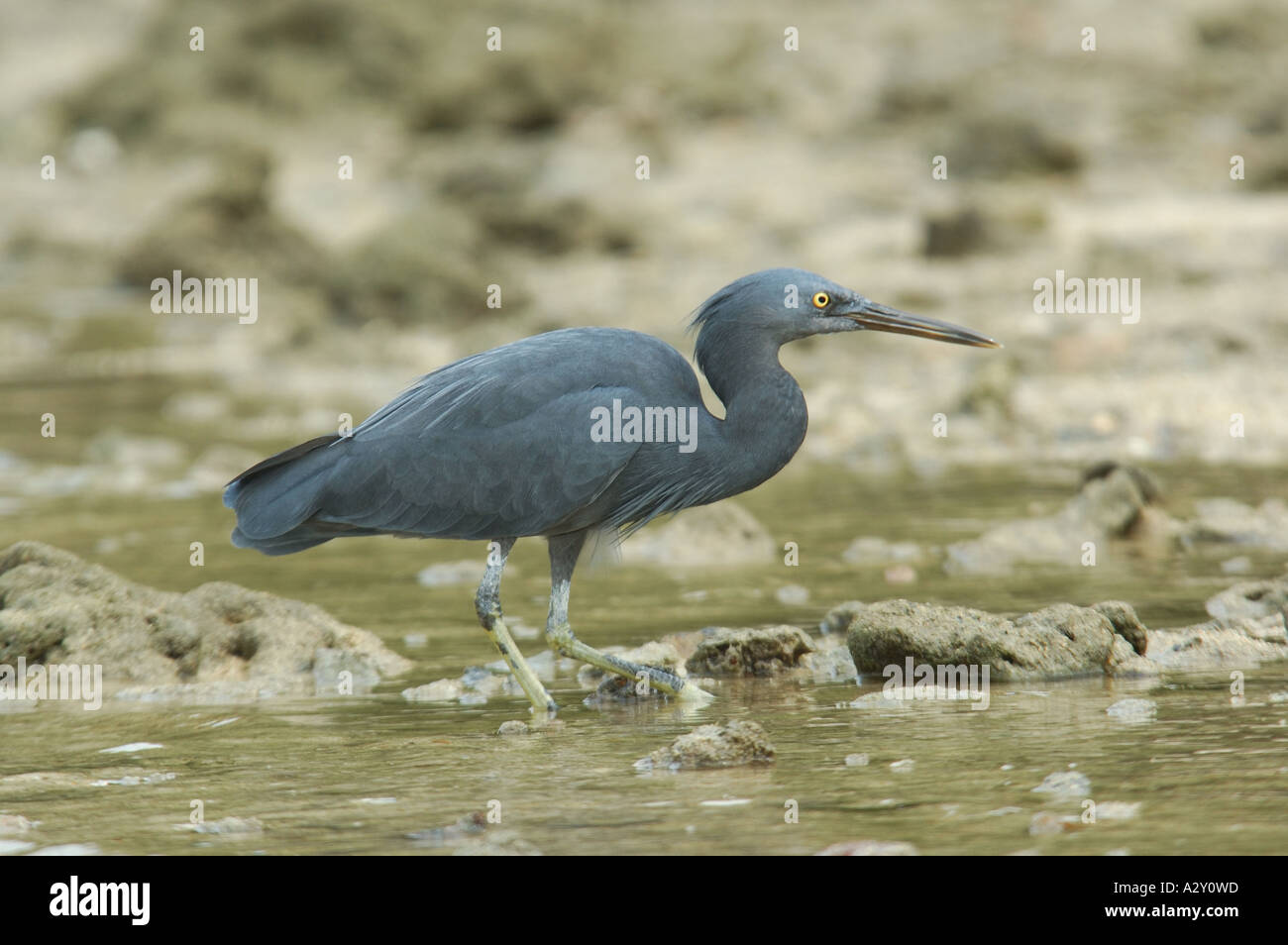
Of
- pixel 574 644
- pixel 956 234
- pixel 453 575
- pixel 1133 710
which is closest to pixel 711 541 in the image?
pixel 453 575

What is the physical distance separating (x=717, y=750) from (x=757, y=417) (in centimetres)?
158

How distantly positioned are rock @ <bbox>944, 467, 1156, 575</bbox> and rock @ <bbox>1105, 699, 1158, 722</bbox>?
245cm

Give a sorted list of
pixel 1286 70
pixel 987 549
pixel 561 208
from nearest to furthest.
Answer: pixel 987 549 → pixel 561 208 → pixel 1286 70

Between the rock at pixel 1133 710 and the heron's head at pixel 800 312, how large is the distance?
148cm

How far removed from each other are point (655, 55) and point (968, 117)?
7.85 m

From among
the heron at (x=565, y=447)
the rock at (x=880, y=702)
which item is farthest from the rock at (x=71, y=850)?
the rock at (x=880, y=702)

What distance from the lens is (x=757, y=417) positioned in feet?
20.7

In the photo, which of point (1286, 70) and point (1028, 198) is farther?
point (1286, 70)

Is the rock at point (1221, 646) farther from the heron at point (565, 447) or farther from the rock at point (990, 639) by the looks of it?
the heron at point (565, 447)

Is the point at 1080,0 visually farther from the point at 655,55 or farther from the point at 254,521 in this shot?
the point at 254,521

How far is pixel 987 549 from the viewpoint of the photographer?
8.23 meters

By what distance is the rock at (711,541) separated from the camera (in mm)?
8625

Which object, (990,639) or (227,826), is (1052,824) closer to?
(990,639)

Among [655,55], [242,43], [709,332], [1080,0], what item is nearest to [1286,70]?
[1080,0]
